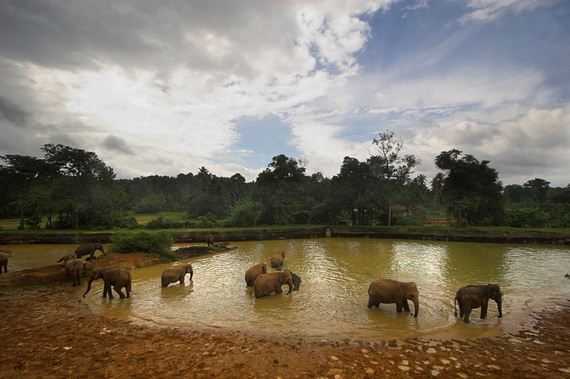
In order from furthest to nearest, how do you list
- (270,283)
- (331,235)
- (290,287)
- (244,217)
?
1. (244,217)
2. (331,235)
3. (290,287)
4. (270,283)

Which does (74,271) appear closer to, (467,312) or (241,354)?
(241,354)

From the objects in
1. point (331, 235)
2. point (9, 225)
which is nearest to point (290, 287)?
point (331, 235)

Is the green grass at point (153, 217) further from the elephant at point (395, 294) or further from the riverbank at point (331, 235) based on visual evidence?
the elephant at point (395, 294)

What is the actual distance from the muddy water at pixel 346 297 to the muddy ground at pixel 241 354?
0.85 metres

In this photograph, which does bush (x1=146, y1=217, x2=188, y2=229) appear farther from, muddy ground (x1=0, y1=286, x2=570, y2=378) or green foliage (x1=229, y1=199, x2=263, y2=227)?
muddy ground (x1=0, y1=286, x2=570, y2=378)

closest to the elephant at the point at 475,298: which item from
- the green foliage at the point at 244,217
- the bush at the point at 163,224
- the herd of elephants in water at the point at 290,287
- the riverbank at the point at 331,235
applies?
the herd of elephants in water at the point at 290,287

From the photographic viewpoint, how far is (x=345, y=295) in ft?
43.1

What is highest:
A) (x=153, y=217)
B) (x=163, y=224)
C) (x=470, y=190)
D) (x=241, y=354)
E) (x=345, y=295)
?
(x=470, y=190)

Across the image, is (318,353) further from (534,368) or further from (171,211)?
(171,211)

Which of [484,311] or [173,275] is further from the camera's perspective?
[173,275]

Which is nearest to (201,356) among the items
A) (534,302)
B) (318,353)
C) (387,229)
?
(318,353)

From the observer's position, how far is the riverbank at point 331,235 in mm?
30922

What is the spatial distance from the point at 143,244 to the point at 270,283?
12.1 m

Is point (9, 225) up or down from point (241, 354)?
up
